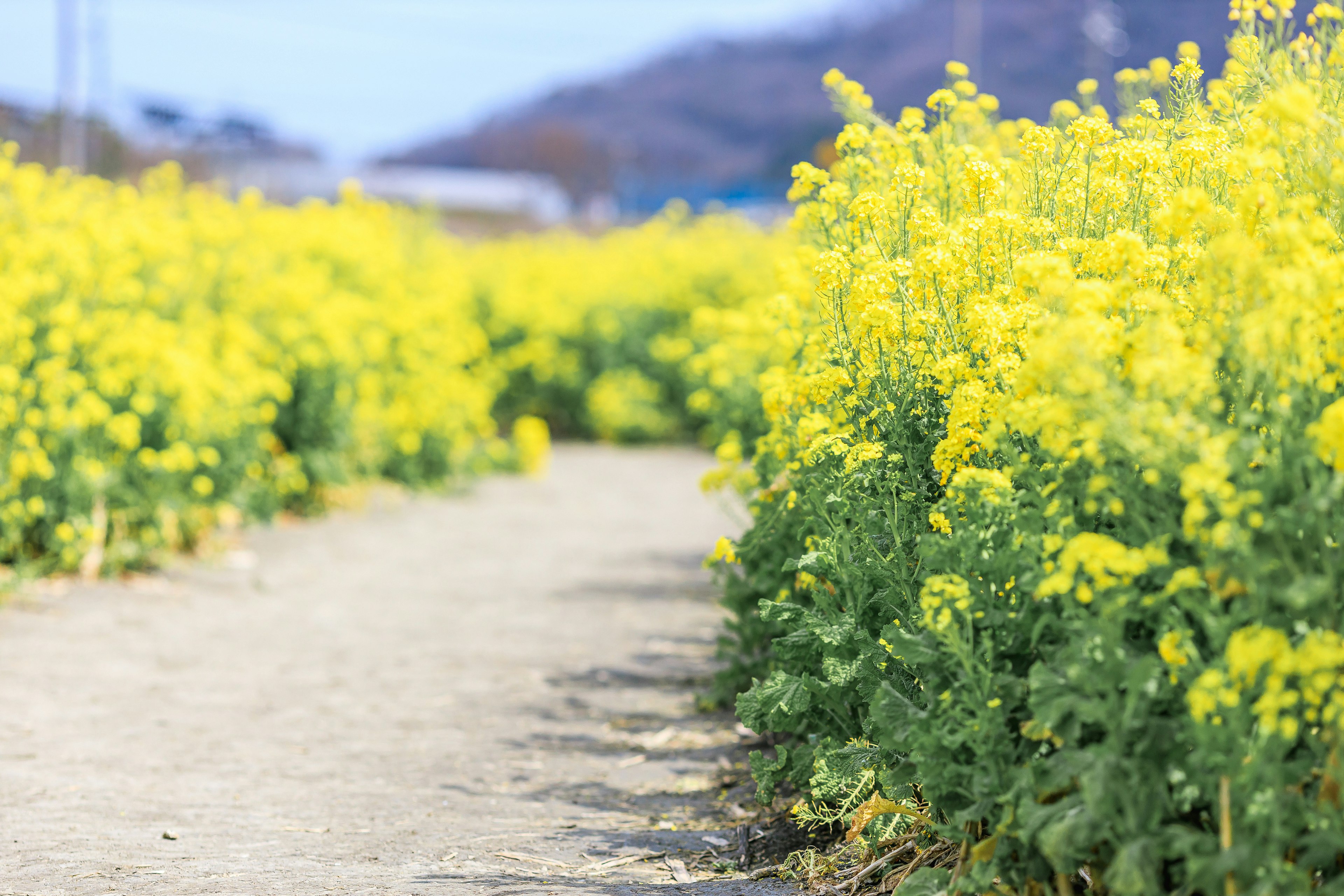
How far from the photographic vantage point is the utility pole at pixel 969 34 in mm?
10914

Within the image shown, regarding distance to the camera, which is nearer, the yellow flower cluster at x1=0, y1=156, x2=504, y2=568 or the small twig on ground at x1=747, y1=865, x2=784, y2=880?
the small twig on ground at x1=747, y1=865, x2=784, y2=880

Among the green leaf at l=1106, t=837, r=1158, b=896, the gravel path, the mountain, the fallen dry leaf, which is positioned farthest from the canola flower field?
the mountain

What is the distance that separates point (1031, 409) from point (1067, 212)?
3.05 ft

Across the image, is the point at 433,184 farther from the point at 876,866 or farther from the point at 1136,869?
the point at 1136,869

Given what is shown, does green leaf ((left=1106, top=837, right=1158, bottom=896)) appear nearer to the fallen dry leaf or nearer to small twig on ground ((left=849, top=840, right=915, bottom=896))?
small twig on ground ((left=849, top=840, right=915, bottom=896))

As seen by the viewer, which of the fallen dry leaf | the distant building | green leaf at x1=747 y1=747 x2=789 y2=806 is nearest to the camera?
the fallen dry leaf

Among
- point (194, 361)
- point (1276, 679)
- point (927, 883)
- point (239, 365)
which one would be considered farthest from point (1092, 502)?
point (239, 365)

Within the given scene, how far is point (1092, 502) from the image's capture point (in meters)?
2.25

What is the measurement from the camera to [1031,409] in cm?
241

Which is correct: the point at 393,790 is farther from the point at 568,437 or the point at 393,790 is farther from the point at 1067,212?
the point at 568,437

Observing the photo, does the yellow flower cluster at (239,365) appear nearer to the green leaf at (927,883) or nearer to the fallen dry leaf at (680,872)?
the fallen dry leaf at (680,872)

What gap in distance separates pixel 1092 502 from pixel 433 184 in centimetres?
5142

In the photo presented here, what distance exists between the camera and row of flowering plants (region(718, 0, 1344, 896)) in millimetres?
2074

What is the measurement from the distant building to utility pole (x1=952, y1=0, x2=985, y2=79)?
1438cm
